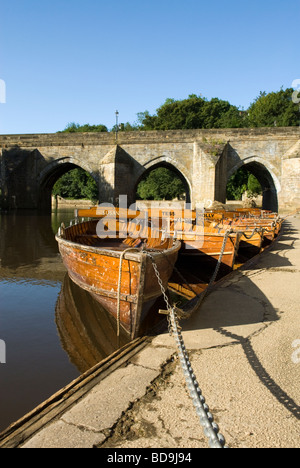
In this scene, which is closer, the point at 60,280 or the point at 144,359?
the point at 144,359

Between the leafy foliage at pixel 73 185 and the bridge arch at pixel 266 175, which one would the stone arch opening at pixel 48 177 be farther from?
the leafy foliage at pixel 73 185

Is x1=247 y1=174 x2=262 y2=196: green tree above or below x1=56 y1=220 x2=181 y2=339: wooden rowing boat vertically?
above

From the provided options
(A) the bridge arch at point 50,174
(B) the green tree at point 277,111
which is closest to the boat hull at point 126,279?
(A) the bridge arch at point 50,174

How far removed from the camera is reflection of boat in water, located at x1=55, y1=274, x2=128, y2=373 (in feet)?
15.1

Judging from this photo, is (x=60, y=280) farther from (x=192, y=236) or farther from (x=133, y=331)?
(x=133, y=331)

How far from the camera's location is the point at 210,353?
3.63 m

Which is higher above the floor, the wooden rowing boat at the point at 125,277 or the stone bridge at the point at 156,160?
the stone bridge at the point at 156,160

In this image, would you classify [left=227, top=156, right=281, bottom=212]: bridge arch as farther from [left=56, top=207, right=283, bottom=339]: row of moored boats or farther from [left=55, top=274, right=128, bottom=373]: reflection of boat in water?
[left=55, top=274, right=128, bottom=373]: reflection of boat in water

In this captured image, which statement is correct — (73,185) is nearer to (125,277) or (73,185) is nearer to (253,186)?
(253,186)

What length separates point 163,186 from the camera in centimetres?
4072

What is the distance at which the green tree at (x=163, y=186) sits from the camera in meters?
40.3

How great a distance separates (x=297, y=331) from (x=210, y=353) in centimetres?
125

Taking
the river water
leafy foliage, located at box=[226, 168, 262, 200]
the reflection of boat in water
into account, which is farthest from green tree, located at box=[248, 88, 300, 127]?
the reflection of boat in water
